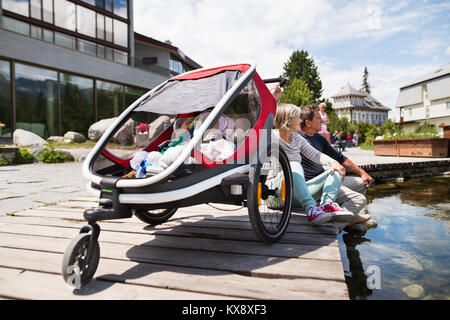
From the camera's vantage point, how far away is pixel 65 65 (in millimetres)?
16078

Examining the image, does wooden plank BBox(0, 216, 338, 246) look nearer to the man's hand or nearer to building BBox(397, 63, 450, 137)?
the man's hand

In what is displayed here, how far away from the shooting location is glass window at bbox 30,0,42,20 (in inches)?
607

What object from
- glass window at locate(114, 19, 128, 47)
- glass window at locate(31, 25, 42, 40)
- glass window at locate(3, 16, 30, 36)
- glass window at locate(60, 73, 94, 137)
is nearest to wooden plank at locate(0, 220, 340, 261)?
glass window at locate(60, 73, 94, 137)

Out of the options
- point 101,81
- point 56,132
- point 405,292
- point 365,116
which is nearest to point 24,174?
point 405,292

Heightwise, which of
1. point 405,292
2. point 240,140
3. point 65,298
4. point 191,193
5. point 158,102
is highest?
point 158,102

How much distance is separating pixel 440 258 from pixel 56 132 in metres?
17.0

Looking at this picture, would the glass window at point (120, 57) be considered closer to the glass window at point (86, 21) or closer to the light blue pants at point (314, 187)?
the glass window at point (86, 21)

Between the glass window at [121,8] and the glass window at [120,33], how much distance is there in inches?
22.3

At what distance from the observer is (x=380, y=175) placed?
26.7 ft

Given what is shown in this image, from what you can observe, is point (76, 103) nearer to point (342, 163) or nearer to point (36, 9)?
point (36, 9)

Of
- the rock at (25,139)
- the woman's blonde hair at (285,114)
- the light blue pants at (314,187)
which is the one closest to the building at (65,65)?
the rock at (25,139)

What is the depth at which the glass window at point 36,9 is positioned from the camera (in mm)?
15422

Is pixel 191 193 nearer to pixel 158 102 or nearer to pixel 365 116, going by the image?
pixel 158 102

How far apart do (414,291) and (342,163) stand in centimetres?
141
